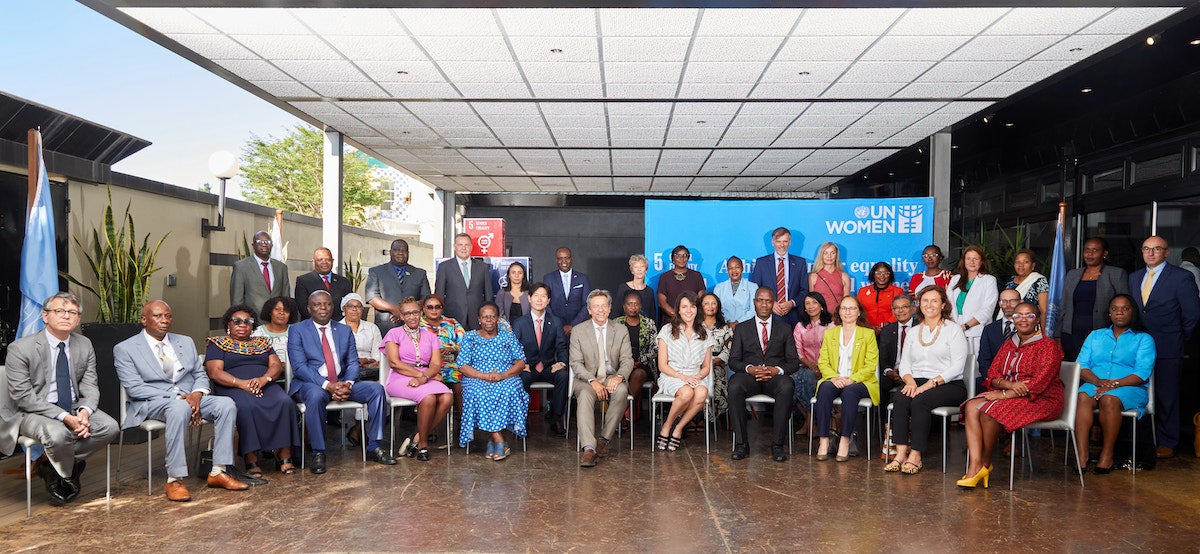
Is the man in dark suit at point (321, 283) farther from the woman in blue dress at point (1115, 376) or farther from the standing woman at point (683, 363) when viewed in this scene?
the woman in blue dress at point (1115, 376)

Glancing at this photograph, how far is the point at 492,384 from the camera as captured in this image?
5.94m

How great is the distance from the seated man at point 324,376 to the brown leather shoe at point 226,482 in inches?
21.0

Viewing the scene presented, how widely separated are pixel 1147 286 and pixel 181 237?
8333mm

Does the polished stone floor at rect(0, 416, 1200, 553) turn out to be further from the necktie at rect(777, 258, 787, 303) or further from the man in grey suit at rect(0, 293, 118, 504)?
the necktie at rect(777, 258, 787, 303)

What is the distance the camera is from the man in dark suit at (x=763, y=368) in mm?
5938

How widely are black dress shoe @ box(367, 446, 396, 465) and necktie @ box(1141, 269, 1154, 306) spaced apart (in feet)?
17.4

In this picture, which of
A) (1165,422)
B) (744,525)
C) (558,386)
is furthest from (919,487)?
(558,386)

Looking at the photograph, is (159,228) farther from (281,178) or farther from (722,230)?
(281,178)

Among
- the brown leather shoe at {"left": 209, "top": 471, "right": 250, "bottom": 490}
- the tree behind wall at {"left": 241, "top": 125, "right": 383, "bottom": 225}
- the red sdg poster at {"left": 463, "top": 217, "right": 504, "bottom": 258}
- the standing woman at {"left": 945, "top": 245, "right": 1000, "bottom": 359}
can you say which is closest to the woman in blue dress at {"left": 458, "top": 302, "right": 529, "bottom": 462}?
the brown leather shoe at {"left": 209, "top": 471, "right": 250, "bottom": 490}

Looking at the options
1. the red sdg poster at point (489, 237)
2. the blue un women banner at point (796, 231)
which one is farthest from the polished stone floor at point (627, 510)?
the red sdg poster at point (489, 237)

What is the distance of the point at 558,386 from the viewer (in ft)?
22.6

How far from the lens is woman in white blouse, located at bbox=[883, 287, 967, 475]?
546 centimetres

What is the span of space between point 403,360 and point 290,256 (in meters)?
6.74

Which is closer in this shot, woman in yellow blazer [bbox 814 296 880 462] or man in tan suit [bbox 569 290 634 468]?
woman in yellow blazer [bbox 814 296 880 462]
